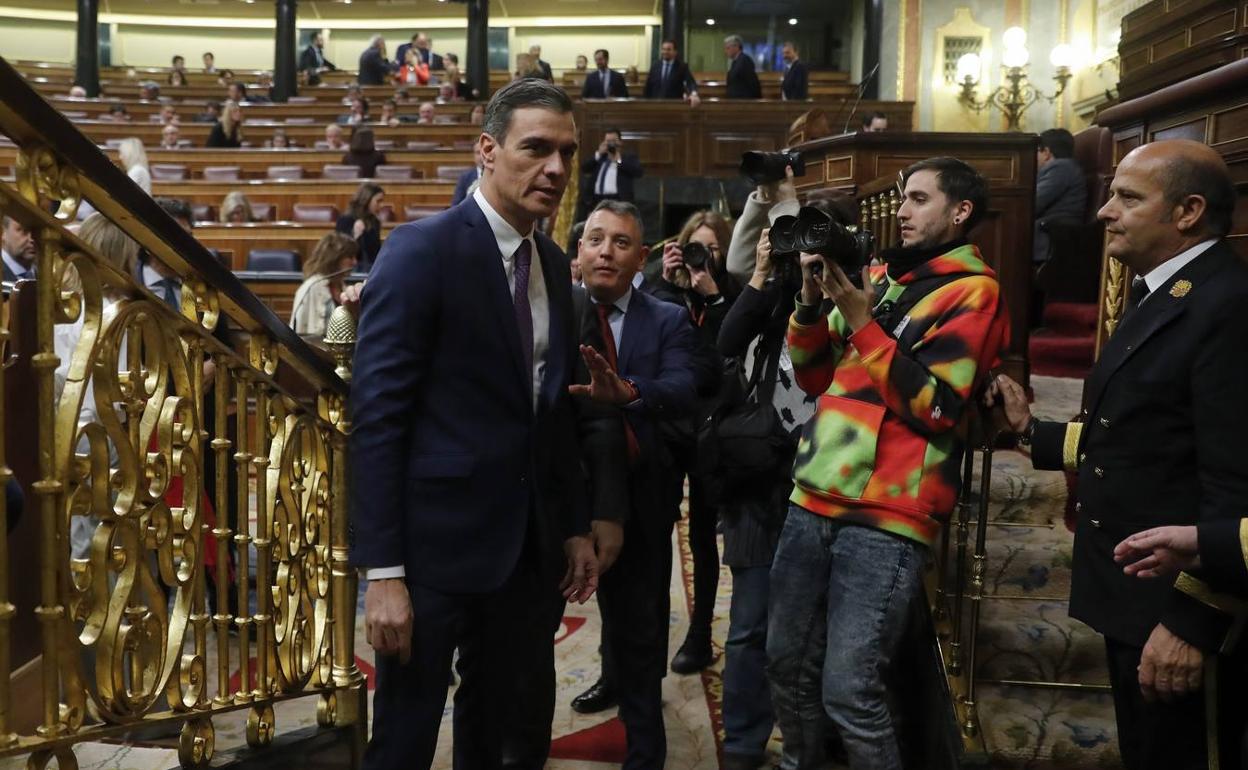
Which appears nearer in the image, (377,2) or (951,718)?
(951,718)

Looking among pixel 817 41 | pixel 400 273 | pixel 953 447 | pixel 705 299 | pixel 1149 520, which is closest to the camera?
pixel 400 273

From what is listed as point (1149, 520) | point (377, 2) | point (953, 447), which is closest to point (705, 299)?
point (953, 447)

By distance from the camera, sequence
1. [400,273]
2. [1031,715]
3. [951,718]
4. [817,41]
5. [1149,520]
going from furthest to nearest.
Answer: [817,41] → [1031,715] → [951,718] → [1149,520] → [400,273]

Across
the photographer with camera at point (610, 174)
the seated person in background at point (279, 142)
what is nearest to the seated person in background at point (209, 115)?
the seated person in background at point (279, 142)

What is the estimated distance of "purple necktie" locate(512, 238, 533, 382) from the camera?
5.36ft

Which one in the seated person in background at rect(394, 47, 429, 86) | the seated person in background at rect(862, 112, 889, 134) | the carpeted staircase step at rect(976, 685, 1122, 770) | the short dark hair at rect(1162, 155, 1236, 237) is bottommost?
the carpeted staircase step at rect(976, 685, 1122, 770)

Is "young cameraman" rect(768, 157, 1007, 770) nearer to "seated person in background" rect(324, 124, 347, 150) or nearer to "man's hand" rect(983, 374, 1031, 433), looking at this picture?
"man's hand" rect(983, 374, 1031, 433)

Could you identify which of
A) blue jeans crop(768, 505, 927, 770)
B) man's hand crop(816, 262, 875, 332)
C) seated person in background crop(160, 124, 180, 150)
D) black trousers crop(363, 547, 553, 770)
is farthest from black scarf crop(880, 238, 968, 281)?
seated person in background crop(160, 124, 180, 150)

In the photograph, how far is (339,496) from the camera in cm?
211

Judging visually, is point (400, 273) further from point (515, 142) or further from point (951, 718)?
point (951, 718)

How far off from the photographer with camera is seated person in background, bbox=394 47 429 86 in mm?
7469

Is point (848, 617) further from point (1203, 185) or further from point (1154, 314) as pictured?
point (1203, 185)

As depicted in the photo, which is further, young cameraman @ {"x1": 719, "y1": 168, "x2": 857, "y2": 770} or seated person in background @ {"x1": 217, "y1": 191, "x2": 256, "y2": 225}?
seated person in background @ {"x1": 217, "y1": 191, "x2": 256, "y2": 225}

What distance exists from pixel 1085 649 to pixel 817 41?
16355mm
